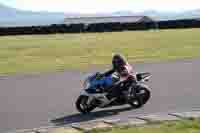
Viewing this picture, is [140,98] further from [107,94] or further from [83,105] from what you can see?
[83,105]

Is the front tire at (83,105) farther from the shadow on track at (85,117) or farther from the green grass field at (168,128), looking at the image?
the green grass field at (168,128)

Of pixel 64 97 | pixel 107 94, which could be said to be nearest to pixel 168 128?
pixel 107 94

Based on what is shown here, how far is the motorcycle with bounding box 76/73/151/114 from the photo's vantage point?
33.8 feet

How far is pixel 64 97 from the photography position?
12.1 meters

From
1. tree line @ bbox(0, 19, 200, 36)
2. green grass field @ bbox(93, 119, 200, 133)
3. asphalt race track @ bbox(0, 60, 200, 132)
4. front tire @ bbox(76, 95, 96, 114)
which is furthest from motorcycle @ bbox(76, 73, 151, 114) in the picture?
tree line @ bbox(0, 19, 200, 36)

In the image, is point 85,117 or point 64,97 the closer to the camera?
point 85,117

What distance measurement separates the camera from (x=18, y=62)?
2292 centimetres

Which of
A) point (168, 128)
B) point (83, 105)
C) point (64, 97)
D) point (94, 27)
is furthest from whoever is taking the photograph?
point (94, 27)

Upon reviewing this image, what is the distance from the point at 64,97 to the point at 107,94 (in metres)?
1.91

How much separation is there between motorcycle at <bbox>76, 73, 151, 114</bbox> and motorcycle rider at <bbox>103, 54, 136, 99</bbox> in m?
0.06

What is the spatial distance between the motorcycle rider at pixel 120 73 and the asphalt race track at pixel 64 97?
1.18 ft

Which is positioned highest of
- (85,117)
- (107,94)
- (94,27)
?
(94,27)

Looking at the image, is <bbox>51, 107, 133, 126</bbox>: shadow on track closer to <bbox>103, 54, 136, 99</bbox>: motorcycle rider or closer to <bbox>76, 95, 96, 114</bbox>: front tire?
<bbox>76, 95, 96, 114</bbox>: front tire

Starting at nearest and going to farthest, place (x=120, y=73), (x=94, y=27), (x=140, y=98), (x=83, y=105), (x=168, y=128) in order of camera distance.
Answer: (x=168, y=128) < (x=83, y=105) < (x=120, y=73) < (x=140, y=98) < (x=94, y=27)
